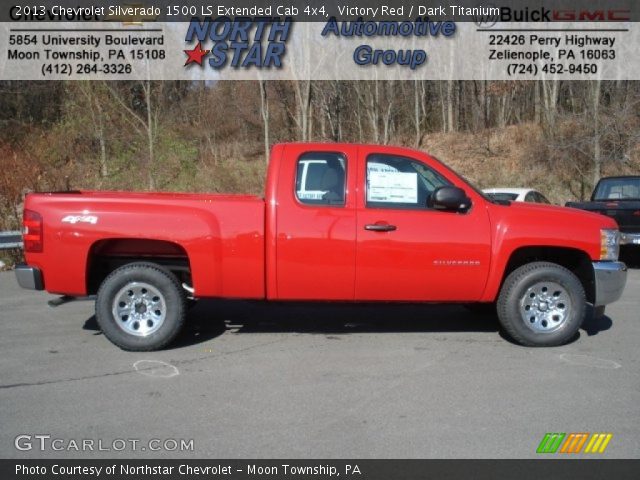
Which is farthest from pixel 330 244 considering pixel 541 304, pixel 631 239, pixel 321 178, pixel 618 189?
pixel 618 189

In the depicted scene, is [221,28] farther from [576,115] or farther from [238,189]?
[576,115]

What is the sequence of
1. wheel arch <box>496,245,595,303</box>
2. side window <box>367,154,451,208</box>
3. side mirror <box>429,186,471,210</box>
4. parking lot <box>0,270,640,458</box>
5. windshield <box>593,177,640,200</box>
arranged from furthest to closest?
windshield <box>593,177,640,200</box> → wheel arch <box>496,245,595,303</box> → side window <box>367,154,451,208</box> → side mirror <box>429,186,471,210</box> → parking lot <box>0,270,640,458</box>

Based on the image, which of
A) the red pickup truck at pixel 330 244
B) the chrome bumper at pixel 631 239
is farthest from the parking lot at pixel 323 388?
the chrome bumper at pixel 631 239

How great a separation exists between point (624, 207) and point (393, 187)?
25.0 ft

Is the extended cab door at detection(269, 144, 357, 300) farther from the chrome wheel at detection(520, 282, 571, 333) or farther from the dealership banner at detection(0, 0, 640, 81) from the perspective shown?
the dealership banner at detection(0, 0, 640, 81)

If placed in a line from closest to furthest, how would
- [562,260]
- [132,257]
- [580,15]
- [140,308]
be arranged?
1. [140,308]
2. [132,257]
3. [562,260]
4. [580,15]

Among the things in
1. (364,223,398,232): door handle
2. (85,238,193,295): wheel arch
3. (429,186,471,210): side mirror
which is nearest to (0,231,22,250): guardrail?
(85,238,193,295): wheel arch

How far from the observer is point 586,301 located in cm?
641

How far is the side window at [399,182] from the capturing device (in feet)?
19.3

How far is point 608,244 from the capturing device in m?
6.03

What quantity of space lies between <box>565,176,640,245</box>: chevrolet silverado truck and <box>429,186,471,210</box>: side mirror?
7.07 meters

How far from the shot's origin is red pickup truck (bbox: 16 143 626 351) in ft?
18.7

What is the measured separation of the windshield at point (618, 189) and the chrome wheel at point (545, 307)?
7.63 metres

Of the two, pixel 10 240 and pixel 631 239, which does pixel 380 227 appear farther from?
pixel 631 239
